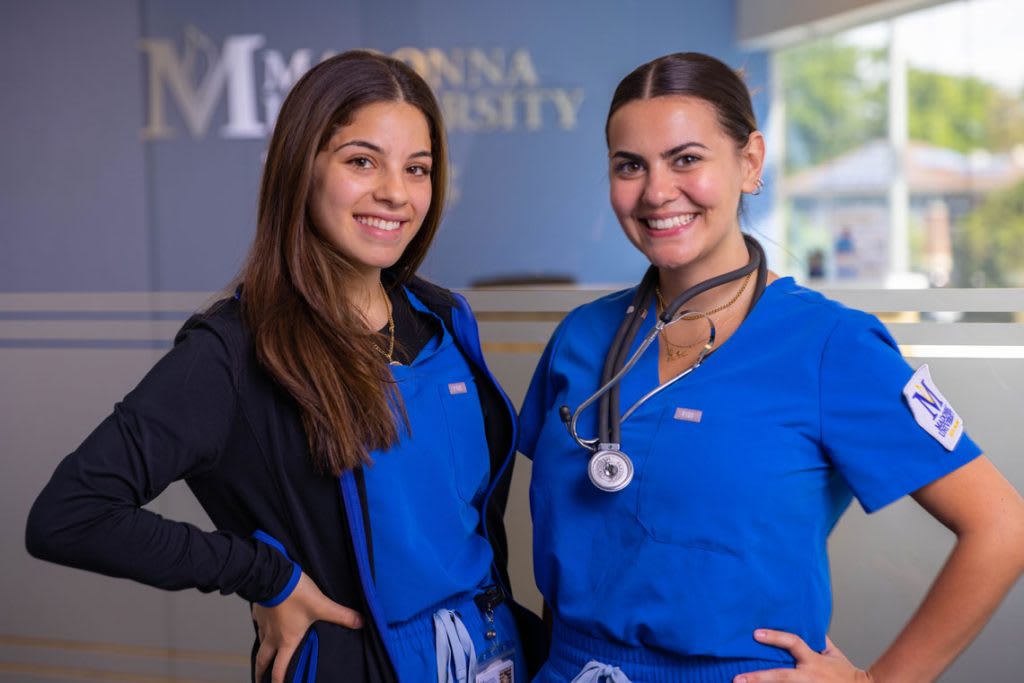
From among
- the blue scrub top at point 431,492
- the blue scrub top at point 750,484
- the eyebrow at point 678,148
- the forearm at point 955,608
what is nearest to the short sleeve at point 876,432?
the blue scrub top at point 750,484

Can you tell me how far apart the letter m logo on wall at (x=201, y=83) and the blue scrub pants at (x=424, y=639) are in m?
1.74

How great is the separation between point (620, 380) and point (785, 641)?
426 millimetres

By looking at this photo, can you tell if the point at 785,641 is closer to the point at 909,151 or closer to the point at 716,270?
the point at 716,270

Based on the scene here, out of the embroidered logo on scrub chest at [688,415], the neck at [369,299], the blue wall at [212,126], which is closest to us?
the embroidered logo on scrub chest at [688,415]

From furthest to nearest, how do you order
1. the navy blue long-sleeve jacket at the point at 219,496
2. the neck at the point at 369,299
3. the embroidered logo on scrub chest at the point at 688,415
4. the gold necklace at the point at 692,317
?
1. the neck at the point at 369,299
2. the gold necklace at the point at 692,317
3. the embroidered logo on scrub chest at the point at 688,415
4. the navy blue long-sleeve jacket at the point at 219,496

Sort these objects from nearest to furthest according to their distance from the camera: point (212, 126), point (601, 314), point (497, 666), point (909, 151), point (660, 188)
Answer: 1. point (660, 188)
2. point (497, 666)
3. point (601, 314)
4. point (212, 126)
5. point (909, 151)

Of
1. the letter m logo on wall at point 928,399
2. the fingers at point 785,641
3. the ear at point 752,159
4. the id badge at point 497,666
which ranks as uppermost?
the ear at point 752,159

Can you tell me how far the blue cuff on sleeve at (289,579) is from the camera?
1435mm

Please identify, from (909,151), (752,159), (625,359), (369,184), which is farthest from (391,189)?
(909,151)

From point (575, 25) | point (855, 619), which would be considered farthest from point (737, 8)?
point (855, 619)

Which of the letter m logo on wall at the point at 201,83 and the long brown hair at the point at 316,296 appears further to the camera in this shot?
the letter m logo on wall at the point at 201,83

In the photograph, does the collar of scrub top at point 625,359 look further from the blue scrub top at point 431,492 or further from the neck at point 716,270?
the blue scrub top at point 431,492

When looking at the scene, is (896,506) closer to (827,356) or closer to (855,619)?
(855,619)

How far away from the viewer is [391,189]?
1.55m
